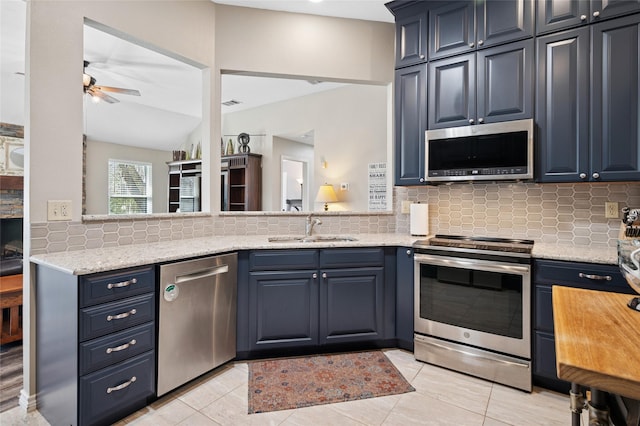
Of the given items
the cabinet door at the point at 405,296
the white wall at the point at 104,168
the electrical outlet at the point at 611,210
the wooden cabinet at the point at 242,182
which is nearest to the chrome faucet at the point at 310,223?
the cabinet door at the point at 405,296

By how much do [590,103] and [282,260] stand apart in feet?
7.47

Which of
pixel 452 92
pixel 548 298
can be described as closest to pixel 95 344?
pixel 548 298

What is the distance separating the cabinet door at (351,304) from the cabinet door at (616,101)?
162 centimetres

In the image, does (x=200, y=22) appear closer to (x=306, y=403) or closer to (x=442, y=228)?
(x=442, y=228)

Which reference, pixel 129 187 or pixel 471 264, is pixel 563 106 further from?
pixel 129 187

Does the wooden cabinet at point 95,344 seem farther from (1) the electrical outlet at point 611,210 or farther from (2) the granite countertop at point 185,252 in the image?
(1) the electrical outlet at point 611,210

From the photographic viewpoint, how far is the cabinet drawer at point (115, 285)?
1.61 metres

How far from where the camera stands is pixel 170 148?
797cm

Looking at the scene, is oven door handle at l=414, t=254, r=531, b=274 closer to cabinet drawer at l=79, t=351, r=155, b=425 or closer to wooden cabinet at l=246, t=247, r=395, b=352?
wooden cabinet at l=246, t=247, r=395, b=352

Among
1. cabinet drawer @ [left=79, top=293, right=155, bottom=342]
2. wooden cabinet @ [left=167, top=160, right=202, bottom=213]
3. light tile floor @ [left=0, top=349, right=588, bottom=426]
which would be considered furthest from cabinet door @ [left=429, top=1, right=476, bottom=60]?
wooden cabinet @ [left=167, top=160, right=202, bottom=213]

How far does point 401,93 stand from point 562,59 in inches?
43.2

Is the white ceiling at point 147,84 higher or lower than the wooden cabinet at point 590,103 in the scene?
higher

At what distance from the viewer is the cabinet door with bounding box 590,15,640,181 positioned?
81.1 inches

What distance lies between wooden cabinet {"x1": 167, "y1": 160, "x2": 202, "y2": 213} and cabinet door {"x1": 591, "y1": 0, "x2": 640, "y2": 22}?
597cm
